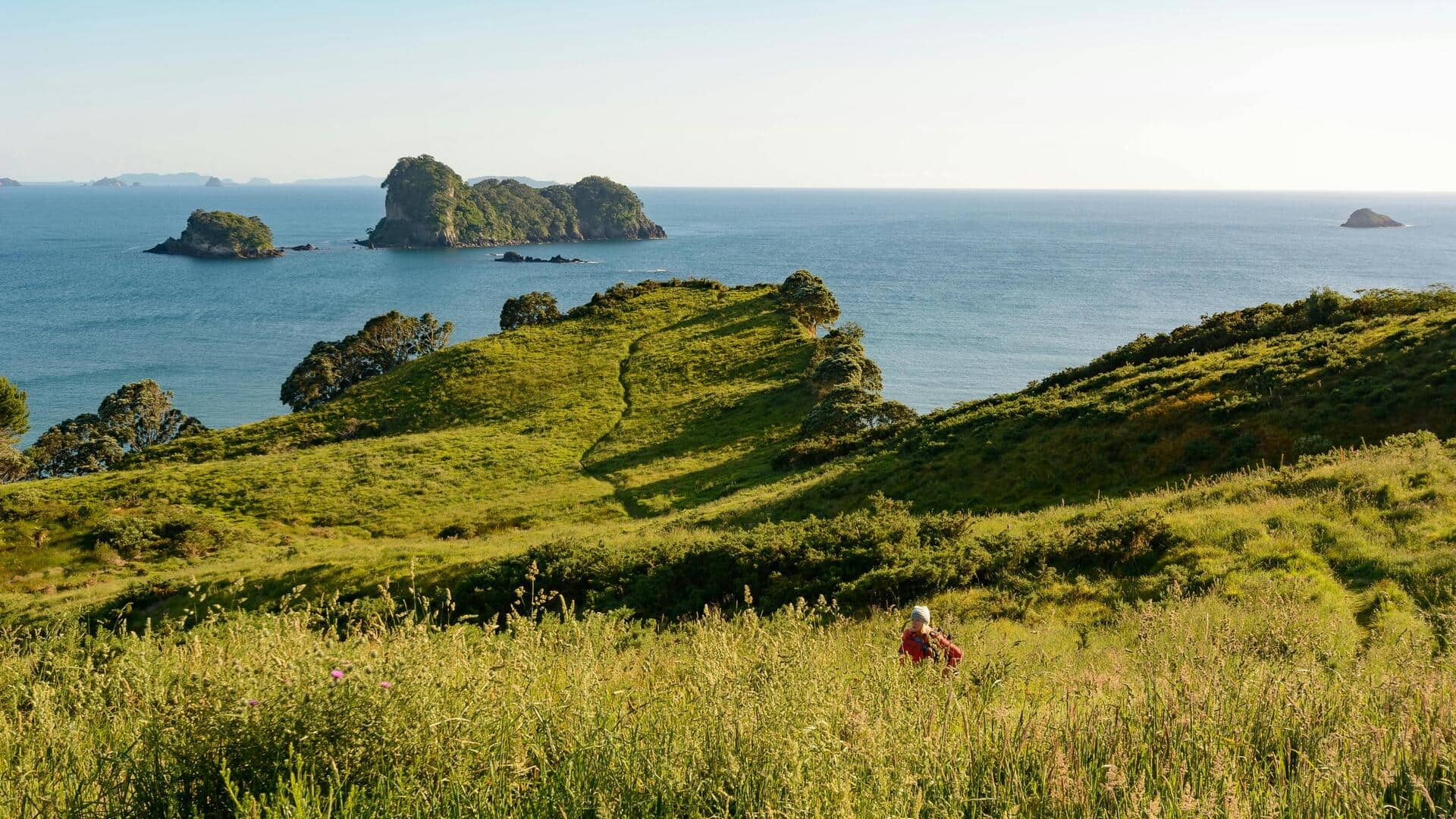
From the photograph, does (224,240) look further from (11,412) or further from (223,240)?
(11,412)

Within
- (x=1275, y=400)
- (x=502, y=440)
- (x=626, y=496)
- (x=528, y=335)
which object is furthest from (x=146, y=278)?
(x=1275, y=400)

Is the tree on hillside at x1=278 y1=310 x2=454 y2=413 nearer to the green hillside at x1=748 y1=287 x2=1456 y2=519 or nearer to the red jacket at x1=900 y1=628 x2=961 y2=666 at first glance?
the green hillside at x1=748 y1=287 x2=1456 y2=519

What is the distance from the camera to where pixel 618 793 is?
4.38 meters

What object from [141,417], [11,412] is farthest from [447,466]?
[141,417]

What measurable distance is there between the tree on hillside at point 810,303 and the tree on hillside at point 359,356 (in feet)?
105

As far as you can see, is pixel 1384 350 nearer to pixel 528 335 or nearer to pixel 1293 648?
pixel 1293 648

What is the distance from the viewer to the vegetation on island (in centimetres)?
448

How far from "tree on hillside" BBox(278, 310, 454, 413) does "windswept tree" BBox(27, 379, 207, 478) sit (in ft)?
26.4

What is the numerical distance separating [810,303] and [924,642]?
60.9 m

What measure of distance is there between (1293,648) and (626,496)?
108 ft

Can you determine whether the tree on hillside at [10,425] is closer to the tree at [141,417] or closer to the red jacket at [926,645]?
the tree at [141,417]

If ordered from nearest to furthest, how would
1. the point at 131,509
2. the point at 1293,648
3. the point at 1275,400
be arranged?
the point at 1293,648 < the point at 1275,400 < the point at 131,509

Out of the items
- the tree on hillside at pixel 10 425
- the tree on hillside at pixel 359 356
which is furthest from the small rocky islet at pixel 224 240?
the tree on hillside at pixel 10 425

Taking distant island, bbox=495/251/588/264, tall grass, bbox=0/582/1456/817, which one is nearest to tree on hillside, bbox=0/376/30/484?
tall grass, bbox=0/582/1456/817
